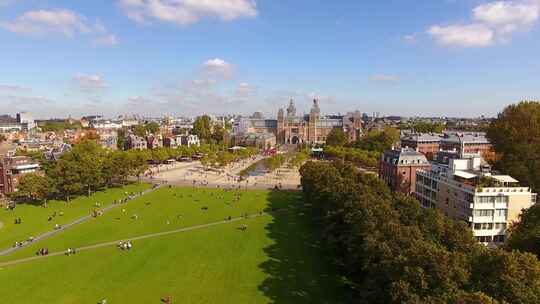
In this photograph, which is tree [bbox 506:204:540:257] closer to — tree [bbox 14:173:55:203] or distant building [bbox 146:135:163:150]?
tree [bbox 14:173:55:203]

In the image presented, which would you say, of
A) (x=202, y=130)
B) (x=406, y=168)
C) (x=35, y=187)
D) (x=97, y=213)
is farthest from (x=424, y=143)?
(x=35, y=187)

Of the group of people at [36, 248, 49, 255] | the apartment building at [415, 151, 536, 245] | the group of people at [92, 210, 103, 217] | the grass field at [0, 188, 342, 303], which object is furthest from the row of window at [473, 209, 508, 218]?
the group of people at [92, 210, 103, 217]

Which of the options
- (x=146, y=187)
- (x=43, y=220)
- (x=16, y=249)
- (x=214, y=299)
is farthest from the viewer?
(x=146, y=187)

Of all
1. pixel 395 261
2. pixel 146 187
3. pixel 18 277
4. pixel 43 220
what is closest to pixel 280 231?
pixel 395 261

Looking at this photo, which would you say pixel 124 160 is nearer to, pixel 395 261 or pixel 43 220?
pixel 43 220

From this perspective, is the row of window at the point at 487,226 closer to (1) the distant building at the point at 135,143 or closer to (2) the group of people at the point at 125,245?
(2) the group of people at the point at 125,245
